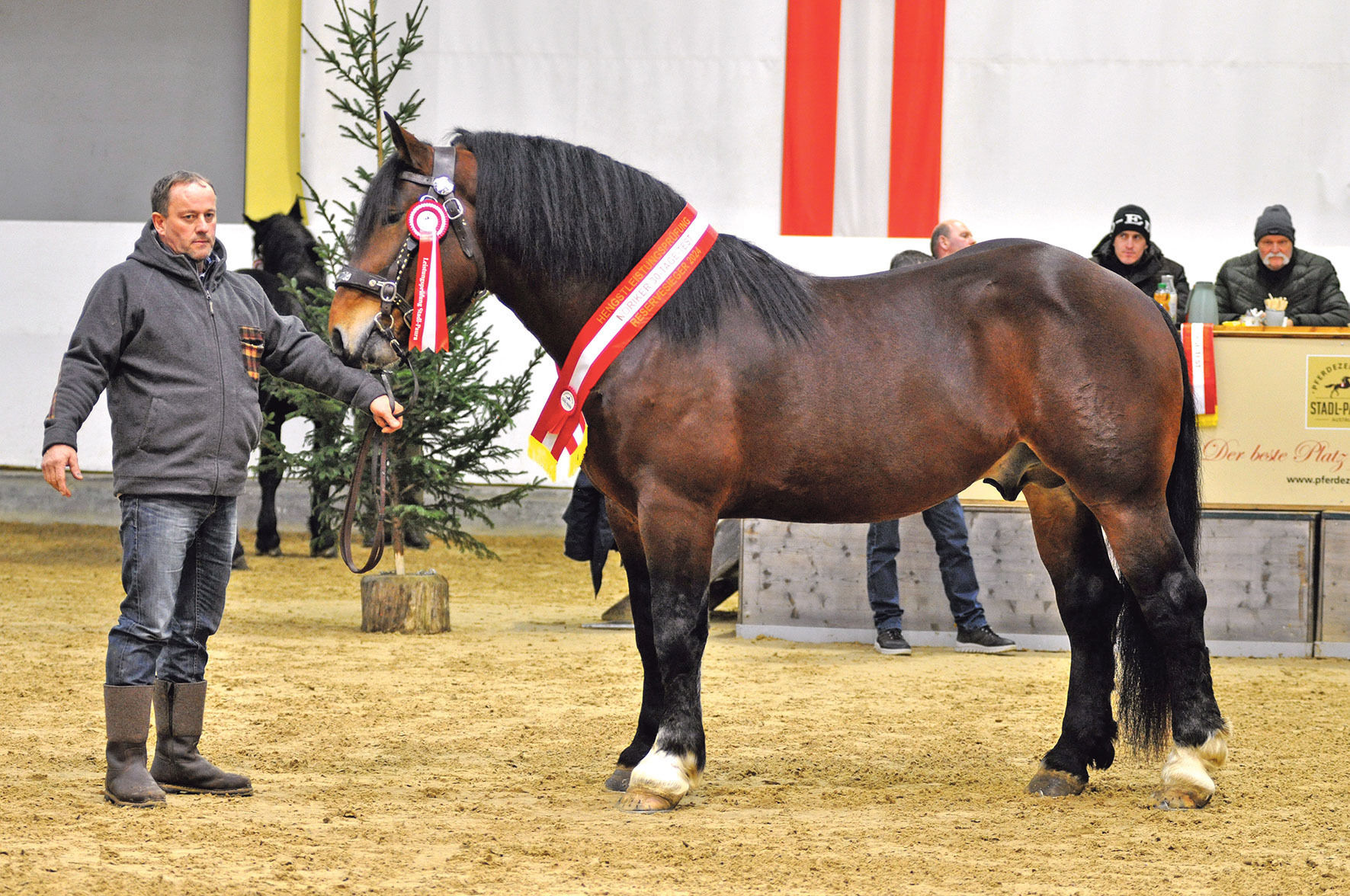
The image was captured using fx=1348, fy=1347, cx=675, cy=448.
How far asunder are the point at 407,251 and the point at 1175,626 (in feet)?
7.89

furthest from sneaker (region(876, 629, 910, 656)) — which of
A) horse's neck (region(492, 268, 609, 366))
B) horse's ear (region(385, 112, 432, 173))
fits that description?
horse's ear (region(385, 112, 432, 173))

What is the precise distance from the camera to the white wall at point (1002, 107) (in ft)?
34.8

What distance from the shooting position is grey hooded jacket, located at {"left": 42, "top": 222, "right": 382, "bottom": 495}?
3588 millimetres

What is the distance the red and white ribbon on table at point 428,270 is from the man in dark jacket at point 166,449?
0.29 meters

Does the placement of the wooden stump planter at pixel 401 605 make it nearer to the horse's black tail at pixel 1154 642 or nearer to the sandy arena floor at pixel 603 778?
the sandy arena floor at pixel 603 778

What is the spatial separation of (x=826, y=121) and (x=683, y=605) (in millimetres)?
7955

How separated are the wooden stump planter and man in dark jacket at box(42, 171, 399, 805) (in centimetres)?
328

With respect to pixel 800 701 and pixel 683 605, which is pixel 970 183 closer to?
pixel 800 701

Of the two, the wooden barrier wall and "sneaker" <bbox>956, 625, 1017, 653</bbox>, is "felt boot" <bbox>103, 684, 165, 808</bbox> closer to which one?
the wooden barrier wall

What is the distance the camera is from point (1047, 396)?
384cm

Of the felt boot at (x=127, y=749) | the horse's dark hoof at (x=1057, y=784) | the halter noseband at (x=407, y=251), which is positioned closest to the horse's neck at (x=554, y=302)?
the halter noseband at (x=407, y=251)

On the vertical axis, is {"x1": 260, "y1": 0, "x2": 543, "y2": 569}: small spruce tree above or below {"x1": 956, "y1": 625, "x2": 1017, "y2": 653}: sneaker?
above

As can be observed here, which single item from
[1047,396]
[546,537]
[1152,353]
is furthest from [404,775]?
[546,537]

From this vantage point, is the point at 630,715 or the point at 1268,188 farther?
the point at 1268,188
